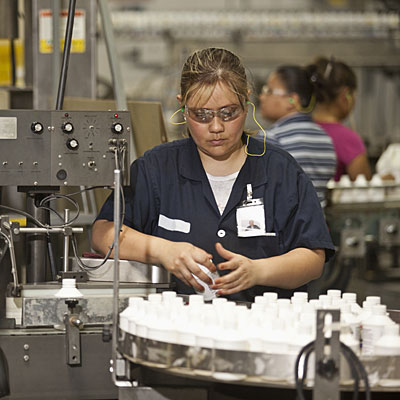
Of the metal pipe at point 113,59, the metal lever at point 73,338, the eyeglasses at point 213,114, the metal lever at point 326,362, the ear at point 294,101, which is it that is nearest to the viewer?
the metal lever at point 326,362

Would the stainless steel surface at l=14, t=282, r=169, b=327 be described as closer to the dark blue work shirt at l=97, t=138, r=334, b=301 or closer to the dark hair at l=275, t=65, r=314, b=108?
the dark blue work shirt at l=97, t=138, r=334, b=301

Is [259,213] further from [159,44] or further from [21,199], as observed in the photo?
[159,44]

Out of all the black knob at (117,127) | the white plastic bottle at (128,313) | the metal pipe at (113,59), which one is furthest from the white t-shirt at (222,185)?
the metal pipe at (113,59)

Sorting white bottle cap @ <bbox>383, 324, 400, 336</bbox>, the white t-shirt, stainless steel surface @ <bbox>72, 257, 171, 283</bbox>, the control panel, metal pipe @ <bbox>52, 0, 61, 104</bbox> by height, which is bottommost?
white bottle cap @ <bbox>383, 324, 400, 336</bbox>

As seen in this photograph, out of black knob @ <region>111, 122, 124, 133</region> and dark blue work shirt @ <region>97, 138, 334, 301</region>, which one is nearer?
black knob @ <region>111, 122, 124, 133</region>

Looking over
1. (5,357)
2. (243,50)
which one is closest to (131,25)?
(243,50)

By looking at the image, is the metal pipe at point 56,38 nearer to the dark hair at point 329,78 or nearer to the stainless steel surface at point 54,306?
the dark hair at point 329,78

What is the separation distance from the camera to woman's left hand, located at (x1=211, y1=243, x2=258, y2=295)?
4.90 feet

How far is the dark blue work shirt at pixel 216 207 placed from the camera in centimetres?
180

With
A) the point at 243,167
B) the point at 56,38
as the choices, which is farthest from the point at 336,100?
the point at 243,167

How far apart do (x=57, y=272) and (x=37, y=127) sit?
0.37 m

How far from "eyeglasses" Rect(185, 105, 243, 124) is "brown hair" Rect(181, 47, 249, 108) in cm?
2

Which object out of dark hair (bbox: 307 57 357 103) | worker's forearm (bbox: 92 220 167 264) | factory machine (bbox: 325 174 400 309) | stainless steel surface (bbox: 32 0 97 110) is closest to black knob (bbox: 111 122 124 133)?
worker's forearm (bbox: 92 220 167 264)

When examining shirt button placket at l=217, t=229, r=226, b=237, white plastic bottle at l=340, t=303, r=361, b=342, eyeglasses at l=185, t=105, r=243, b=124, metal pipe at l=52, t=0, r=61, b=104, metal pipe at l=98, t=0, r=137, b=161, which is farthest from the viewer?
metal pipe at l=52, t=0, r=61, b=104
